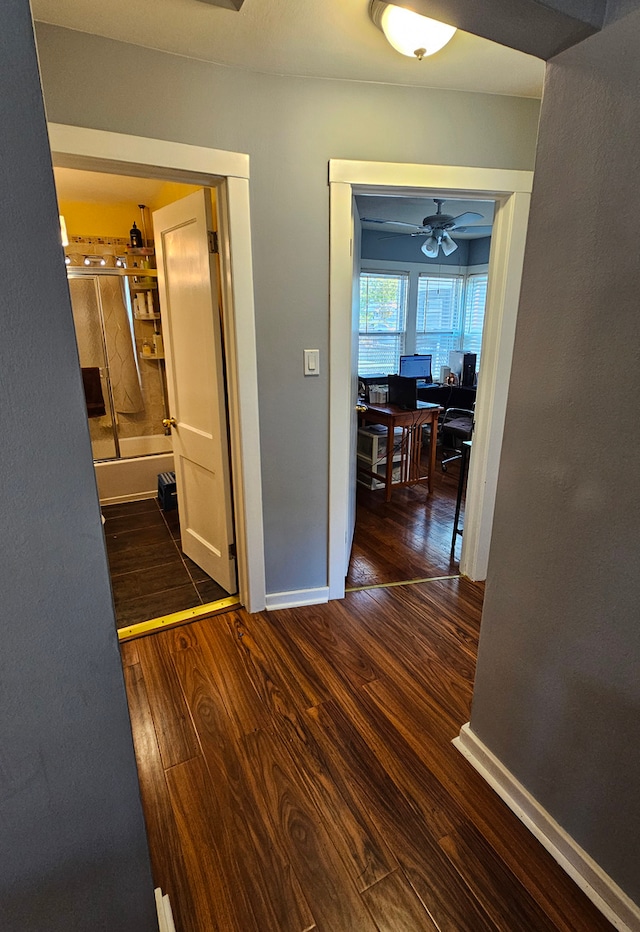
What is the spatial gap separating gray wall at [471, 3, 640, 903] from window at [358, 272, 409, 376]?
14.3 feet

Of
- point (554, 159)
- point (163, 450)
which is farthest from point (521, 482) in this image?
point (163, 450)

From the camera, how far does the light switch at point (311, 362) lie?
2139 millimetres

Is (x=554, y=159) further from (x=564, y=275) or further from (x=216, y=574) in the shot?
(x=216, y=574)

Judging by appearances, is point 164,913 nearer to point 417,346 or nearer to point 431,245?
point 431,245

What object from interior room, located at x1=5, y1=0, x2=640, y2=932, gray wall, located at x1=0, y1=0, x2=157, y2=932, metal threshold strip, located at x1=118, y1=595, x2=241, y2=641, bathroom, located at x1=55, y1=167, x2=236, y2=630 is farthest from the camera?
bathroom, located at x1=55, y1=167, x2=236, y2=630

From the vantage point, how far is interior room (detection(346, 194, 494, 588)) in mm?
3160

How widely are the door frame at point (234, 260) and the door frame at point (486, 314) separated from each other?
1.26ft

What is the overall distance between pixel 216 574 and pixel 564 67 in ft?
8.36

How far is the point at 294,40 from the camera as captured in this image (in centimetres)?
160

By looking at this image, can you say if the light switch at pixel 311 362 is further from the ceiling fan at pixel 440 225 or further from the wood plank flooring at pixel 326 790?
the ceiling fan at pixel 440 225

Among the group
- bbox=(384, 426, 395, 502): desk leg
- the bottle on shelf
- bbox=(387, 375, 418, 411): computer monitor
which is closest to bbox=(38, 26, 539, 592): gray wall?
bbox=(384, 426, 395, 502): desk leg

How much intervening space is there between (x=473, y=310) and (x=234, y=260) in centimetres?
499

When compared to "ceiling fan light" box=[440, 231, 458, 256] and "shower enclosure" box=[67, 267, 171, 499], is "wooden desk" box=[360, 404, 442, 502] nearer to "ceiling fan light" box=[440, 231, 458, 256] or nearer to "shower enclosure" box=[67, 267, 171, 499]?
"ceiling fan light" box=[440, 231, 458, 256]

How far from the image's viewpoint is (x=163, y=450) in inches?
173
